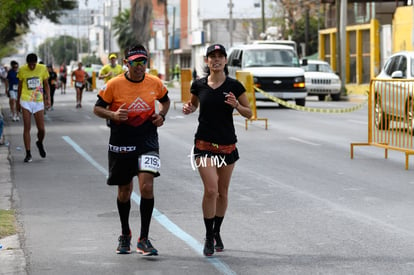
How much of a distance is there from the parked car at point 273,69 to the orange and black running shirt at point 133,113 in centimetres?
2430

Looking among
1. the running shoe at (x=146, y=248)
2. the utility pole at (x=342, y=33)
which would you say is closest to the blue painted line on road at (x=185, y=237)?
the running shoe at (x=146, y=248)

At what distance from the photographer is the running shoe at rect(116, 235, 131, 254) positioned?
29.6ft

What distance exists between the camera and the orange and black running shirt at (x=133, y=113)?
29.4 feet

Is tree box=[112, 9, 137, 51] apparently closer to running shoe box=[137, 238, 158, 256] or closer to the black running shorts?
the black running shorts

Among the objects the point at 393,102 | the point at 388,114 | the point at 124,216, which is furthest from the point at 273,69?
the point at 124,216

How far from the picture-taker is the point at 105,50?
6988 inches

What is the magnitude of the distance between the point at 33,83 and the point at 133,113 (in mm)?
8943

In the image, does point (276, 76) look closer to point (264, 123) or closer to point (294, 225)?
point (264, 123)

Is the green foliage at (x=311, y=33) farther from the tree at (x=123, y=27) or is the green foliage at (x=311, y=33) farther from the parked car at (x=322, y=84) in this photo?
the tree at (x=123, y=27)

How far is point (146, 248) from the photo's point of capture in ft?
29.1

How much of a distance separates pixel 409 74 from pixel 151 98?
50.1 feet

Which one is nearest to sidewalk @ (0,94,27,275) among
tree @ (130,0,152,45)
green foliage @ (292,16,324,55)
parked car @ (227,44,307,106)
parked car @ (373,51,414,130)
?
parked car @ (373,51,414,130)

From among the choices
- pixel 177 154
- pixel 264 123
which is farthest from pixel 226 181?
pixel 264 123

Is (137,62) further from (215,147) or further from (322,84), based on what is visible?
(322,84)
